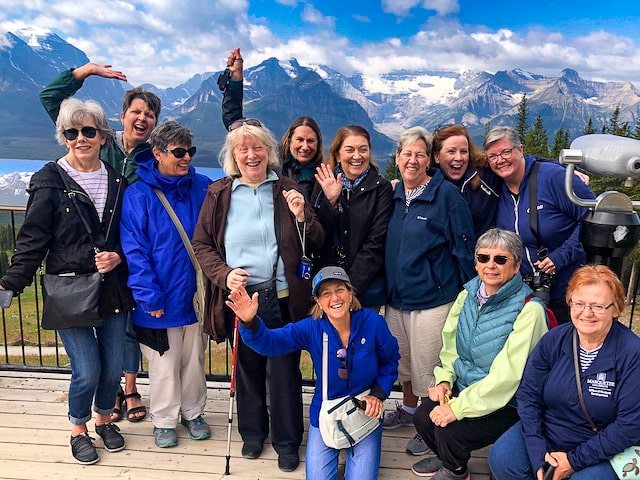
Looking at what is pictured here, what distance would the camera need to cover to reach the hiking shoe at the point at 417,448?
370 centimetres

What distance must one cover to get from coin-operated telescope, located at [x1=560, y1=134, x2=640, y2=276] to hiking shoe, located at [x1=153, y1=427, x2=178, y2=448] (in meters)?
3.15

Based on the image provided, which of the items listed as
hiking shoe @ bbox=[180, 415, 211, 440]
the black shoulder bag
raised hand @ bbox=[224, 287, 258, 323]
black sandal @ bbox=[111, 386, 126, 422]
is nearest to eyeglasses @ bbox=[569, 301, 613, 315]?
raised hand @ bbox=[224, 287, 258, 323]

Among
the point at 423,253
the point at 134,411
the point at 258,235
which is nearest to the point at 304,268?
the point at 258,235

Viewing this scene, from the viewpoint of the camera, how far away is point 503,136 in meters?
3.50

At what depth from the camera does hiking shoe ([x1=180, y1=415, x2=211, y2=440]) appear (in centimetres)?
387

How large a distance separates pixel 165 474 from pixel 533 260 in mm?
2920

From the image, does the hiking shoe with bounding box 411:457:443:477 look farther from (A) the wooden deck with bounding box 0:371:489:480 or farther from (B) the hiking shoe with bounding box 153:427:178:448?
(B) the hiking shoe with bounding box 153:427:178:448

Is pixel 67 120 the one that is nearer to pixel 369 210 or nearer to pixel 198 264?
pixel 198 264

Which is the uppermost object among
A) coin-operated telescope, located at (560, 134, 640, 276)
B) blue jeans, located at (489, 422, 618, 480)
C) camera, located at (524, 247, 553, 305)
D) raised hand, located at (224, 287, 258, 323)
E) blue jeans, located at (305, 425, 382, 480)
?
coin-operated telescope, located at (560, 134, 640, 276)

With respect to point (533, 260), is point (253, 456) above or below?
below

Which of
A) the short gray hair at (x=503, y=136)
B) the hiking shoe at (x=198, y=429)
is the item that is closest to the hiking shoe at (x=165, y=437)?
the hiking shoe at (x=198, y=429)

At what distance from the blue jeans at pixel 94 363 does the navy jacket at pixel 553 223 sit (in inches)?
113

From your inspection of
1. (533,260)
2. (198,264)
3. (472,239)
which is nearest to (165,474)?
(198,264)

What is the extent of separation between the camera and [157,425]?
12.5 feet
